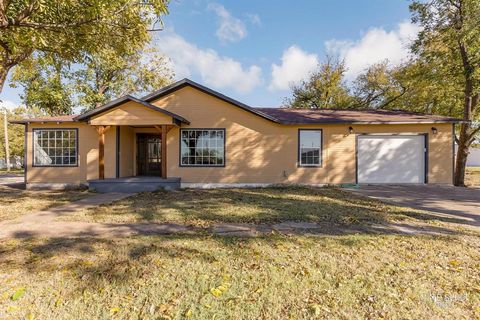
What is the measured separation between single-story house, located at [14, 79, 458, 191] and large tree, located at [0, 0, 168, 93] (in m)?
5.03

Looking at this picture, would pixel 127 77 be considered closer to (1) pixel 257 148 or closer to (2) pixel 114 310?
(1) pixel 257 148

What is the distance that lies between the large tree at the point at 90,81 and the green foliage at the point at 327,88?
45.1 ft

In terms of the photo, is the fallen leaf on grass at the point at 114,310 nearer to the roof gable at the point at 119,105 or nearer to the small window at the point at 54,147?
the roof gable at the point at 119,105

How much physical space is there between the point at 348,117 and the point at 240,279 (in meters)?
10.8

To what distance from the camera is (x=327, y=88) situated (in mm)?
24406

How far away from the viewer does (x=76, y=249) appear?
12.7ft

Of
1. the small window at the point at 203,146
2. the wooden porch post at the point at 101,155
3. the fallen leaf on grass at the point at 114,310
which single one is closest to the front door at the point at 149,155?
the wooden porch post at the point at 101,155

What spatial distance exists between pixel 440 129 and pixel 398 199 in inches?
220

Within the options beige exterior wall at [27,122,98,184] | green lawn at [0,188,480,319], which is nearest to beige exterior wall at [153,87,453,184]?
beige exterior wall at [27,122,98,184]

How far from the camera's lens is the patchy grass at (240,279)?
2.49 meters

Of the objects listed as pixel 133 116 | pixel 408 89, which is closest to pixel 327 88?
pixel 408 89

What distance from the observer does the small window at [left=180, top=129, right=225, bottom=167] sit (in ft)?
37.8

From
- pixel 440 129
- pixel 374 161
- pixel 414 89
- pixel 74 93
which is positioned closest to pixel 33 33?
pixel 374 161

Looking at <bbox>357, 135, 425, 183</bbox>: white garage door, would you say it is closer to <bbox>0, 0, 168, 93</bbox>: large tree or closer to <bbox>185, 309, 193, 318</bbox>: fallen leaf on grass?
<bbox>0, 0, 168, 93</bbox>: large tree
